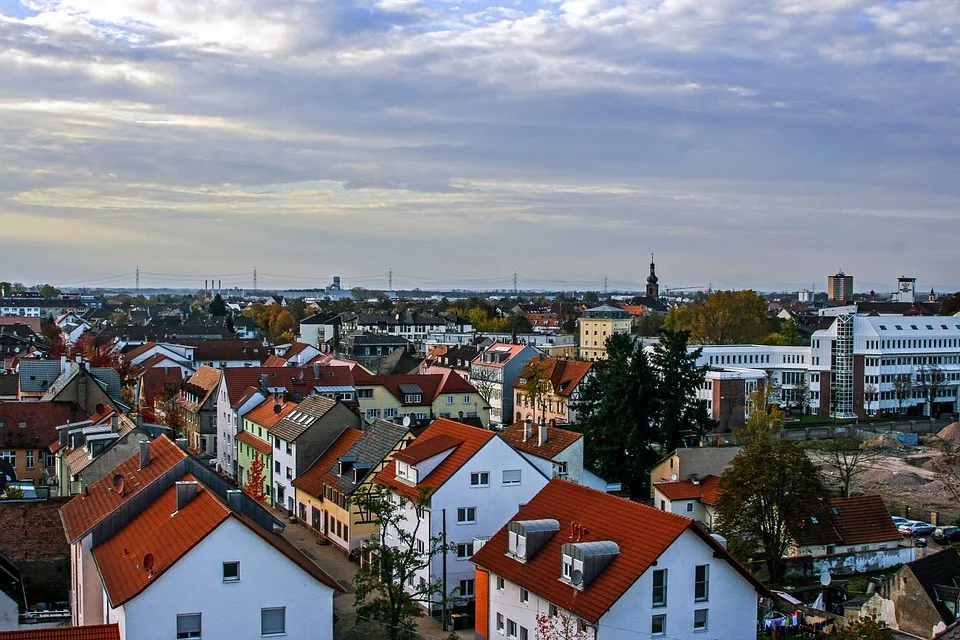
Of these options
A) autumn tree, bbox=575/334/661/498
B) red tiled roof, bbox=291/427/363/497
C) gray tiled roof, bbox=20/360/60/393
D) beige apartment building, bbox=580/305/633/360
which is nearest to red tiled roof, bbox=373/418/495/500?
red tiled roof, bbox=291/427/363/497

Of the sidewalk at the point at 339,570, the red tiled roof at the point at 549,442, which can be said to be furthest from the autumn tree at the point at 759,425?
the sidewalk at the point at 339,570

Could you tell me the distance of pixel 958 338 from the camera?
9838 cm

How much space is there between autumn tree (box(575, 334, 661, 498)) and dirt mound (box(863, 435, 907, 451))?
27.1m

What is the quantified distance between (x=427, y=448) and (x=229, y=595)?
1300 centimetres

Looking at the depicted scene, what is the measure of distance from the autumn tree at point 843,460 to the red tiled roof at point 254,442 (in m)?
27.0

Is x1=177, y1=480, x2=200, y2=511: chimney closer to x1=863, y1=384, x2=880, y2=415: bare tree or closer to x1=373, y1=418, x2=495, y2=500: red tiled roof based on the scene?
x1=373, y1=418, x2=495, y2=500: red tiled roof

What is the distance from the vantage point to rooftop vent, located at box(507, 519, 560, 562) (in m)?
26.8

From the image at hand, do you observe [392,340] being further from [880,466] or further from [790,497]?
[790,497]

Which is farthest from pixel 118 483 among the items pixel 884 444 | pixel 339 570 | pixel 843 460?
pixel 884 444

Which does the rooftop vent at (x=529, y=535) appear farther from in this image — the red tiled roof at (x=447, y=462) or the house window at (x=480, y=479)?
the house window at (x=480, y=479)

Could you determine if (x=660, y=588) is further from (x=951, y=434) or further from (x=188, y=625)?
(x=951, y=434)

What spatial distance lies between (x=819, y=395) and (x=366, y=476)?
6419 centimetres

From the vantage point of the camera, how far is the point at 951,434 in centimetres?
7644

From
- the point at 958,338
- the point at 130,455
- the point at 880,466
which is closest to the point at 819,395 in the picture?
the point at 958,338
